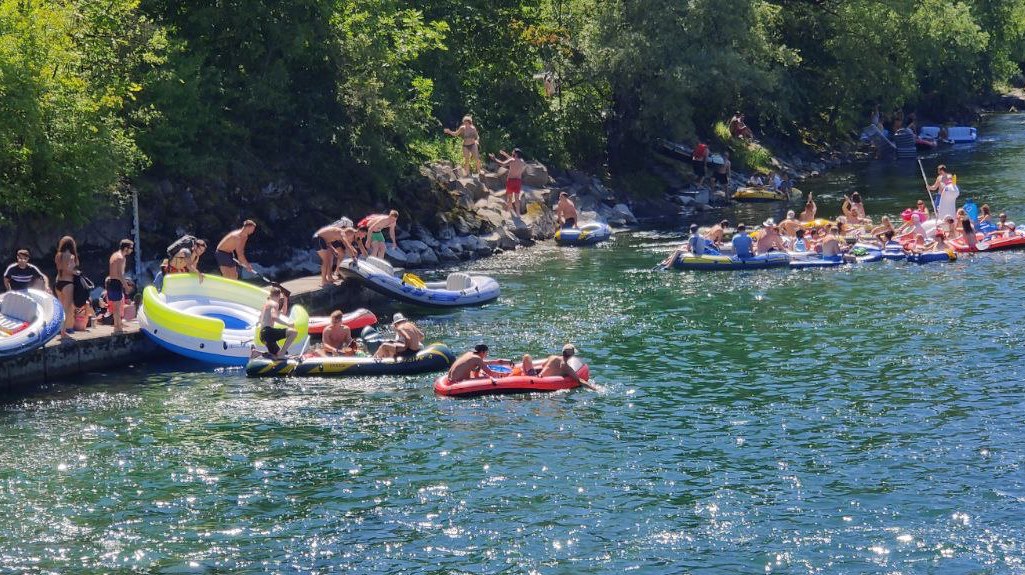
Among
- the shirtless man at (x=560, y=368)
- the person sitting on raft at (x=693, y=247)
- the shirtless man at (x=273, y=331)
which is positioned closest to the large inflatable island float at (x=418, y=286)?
the shirtless man at (x=273, y=331)

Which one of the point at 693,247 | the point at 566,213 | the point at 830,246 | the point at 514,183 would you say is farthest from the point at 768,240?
the point at 514,183

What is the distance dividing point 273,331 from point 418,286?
6121mm

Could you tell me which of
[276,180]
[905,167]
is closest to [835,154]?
[905,167]

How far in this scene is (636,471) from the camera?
58.5 feet

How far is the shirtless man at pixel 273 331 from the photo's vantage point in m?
23.5

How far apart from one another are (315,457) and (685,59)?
2808 centimetres

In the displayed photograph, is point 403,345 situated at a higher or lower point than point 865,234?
lower

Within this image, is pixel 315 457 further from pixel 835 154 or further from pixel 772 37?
pixel 835 154

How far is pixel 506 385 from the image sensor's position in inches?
858

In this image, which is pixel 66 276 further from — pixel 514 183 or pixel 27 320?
pixel 514 183

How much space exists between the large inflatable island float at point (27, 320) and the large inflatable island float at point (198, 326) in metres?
2.04

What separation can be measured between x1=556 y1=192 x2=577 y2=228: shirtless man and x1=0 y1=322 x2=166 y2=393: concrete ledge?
1686 cm

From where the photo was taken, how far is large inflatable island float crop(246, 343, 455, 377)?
2311 cm

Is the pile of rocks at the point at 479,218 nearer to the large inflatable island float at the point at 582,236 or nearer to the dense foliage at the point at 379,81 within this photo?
the large inflatable island float at the point at 582,236
